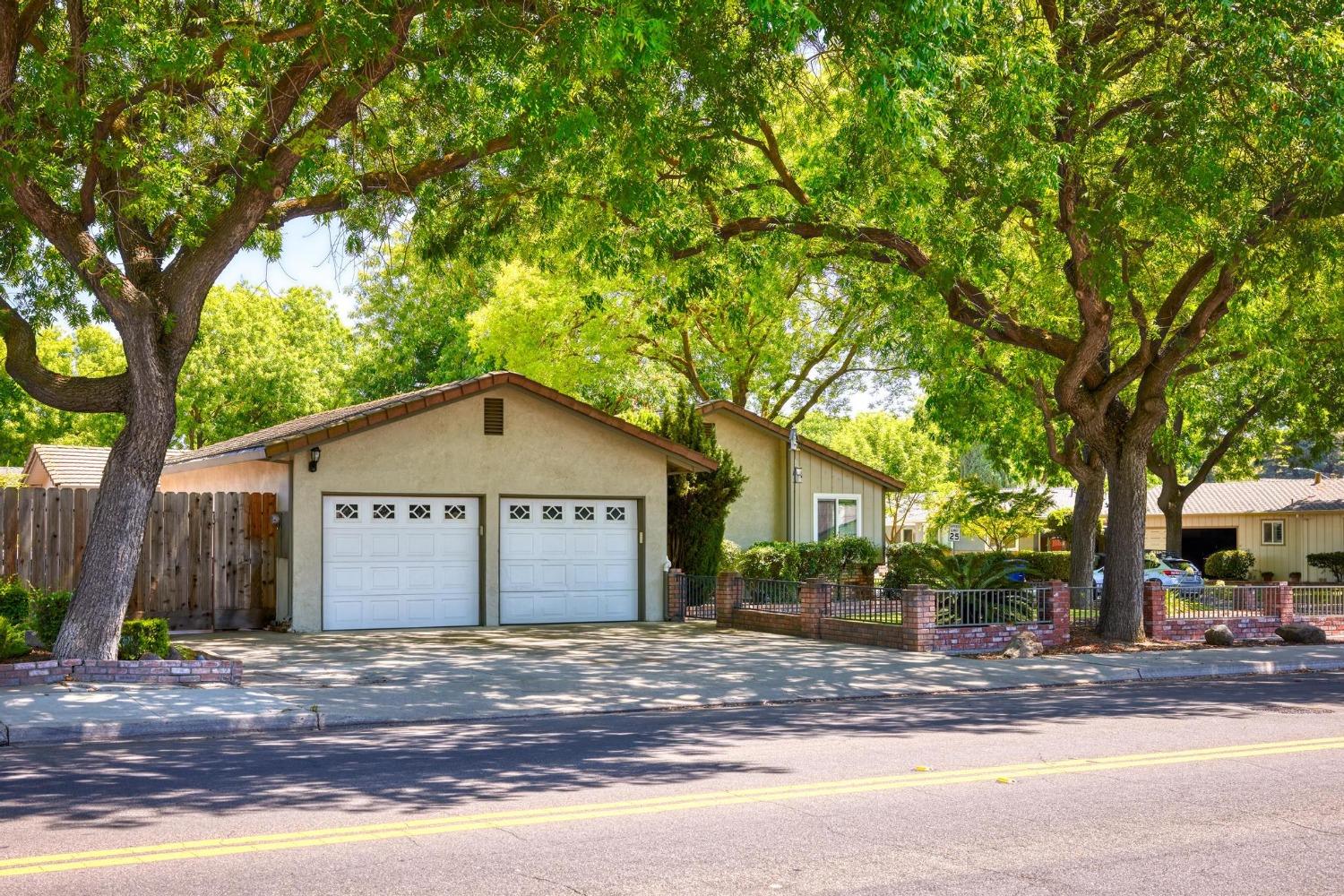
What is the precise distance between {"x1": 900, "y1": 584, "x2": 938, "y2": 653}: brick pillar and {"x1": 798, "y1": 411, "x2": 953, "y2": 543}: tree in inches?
1663

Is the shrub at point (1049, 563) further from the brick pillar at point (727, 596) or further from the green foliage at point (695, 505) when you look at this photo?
the brick pillar at point (727, 596)

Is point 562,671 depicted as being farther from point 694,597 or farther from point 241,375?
point 241,375

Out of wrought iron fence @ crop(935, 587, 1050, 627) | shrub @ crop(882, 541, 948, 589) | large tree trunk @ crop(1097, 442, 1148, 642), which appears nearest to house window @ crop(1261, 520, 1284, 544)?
shrub @ crop(882, 541, 948, 589)

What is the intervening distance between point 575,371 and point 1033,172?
2176 cm

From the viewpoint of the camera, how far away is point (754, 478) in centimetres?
3166

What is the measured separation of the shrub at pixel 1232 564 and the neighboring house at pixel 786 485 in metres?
17.9

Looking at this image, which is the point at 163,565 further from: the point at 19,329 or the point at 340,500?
the point at 19,329

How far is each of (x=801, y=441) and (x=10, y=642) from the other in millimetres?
21536

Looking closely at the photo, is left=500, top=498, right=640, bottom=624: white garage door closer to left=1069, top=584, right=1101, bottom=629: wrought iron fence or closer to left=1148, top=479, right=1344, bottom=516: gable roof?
left=1069, top=584, right=1101, bottom=629: wrought iron fence

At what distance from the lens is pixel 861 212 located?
18.6 metres

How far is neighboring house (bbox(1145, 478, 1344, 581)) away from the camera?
42781 millimetres

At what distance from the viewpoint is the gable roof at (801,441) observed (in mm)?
30766

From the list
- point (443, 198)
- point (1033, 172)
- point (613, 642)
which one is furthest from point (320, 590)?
point (1033, 172)

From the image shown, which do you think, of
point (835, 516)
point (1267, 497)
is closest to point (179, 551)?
point (835, 516)
